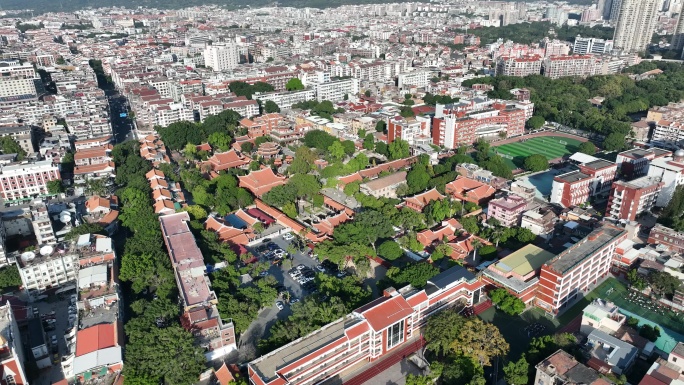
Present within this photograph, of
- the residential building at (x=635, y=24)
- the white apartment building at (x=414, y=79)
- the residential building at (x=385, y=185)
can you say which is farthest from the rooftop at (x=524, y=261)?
the residential building at (x=635, y=24)

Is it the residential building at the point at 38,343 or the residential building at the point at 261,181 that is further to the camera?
the residential building at the point at 261,181

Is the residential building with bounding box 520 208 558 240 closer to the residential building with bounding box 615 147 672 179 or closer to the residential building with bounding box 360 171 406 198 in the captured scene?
the residential building with bounding box 360 171 406 198

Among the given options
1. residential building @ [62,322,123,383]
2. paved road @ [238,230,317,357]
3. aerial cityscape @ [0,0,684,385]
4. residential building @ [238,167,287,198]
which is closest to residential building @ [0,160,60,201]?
aerial cityscape @ [0,0,684,385]

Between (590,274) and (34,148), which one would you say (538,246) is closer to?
(590,274)

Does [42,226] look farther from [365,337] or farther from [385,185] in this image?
[385,185]

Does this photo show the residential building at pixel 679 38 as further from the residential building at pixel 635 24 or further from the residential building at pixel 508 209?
the residential building at pixel 508 209

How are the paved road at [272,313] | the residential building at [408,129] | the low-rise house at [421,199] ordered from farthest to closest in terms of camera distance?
the residential building at [408,129] < the low-rise house at [421,199] < the paved road at [272,313]
